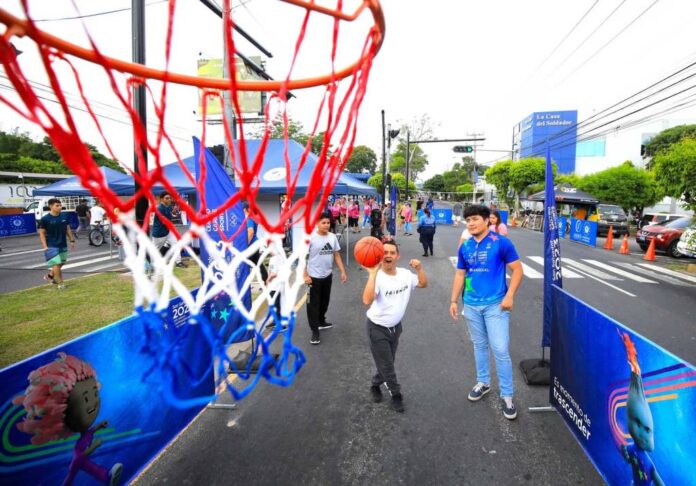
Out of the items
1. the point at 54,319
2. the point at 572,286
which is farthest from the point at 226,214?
the point at 572,286

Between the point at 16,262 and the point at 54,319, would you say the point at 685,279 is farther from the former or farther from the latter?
the point at 16,262

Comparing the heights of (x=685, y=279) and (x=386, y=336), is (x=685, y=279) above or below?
below

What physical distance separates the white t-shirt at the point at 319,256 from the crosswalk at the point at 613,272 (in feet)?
21.9

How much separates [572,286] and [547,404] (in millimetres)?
6179

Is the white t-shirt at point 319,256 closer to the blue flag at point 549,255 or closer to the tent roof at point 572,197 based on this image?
the blue flag at point 549,255

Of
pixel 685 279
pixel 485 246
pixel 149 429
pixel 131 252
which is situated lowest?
pixel 685 279

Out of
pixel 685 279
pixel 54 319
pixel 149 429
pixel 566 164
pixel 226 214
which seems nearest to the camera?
pixel 149 429

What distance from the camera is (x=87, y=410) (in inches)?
87.4

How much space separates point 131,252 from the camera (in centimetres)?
182

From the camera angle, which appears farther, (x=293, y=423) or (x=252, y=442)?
(x=293, y=423)

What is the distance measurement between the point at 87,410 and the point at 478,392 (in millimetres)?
3207

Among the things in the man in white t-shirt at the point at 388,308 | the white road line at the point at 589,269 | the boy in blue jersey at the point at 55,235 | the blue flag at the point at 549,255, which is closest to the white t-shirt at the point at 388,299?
the man in white t-shirt at the point at 388,308

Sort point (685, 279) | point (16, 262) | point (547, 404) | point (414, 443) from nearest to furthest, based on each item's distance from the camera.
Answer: point (414, 443)
point (547, 404)
point (685, 279)
point (16, 262)

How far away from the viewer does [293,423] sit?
343cm
